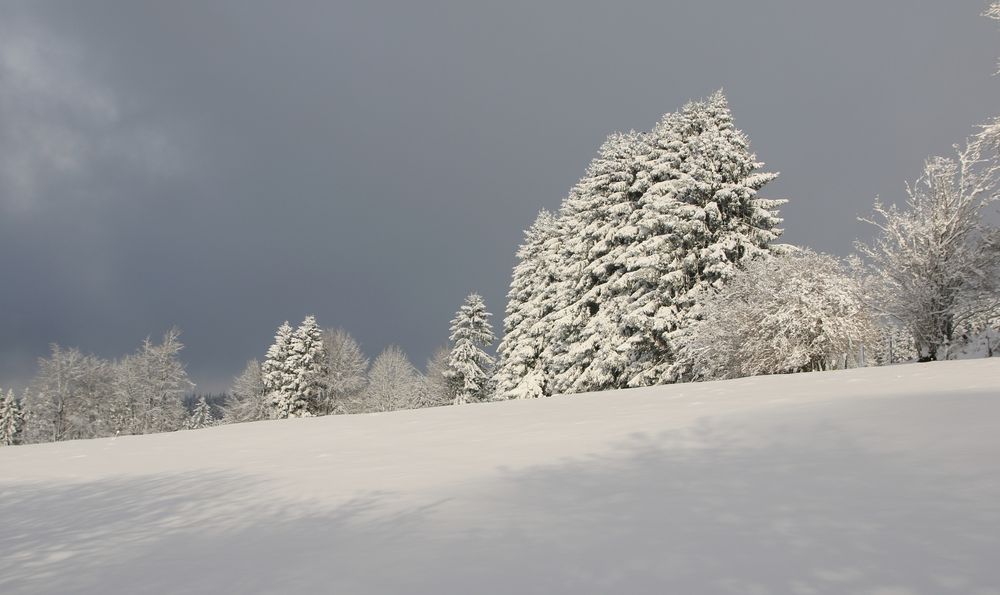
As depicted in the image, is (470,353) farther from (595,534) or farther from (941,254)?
(595,534)

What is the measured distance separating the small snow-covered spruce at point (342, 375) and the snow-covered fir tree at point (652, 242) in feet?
63.6

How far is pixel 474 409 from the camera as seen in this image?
46.1 ft

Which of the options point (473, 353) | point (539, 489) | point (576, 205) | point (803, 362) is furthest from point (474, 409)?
point (473, 353)

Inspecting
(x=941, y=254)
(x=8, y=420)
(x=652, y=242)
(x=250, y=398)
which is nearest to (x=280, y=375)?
(x=250, y=398)

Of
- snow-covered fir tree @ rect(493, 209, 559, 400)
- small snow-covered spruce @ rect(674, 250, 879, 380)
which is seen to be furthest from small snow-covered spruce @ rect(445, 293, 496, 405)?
small snow-covered spruce @ rect(674, 250, 879, 380)

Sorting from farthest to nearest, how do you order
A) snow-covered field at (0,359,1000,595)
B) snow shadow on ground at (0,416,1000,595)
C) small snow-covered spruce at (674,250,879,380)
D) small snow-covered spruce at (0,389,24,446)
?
small snow-covered spruce at (0,389,24,446), small snow-covered spruce at (674,250,879,380), snow-covered field at (0,359,1000,595), snow shadow on ground at (0,416,1000,595)

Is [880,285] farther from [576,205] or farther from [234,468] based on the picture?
[234,468]

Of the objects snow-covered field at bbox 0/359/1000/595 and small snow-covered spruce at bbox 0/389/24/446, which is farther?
small snow-covered spruce at bbox 0/389/24/446

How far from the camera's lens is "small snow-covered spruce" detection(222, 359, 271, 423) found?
47.3 metres

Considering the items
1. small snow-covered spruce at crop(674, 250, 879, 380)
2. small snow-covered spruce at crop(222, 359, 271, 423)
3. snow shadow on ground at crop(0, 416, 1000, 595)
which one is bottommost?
small snow-covered spruce at crop(222, 359, 271, 423)

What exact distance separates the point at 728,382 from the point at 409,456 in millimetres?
7884

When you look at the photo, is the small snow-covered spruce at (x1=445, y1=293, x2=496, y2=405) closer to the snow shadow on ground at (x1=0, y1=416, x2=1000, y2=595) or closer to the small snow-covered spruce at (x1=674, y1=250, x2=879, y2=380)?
the small snow-covered spruce at (x1=674, y1=250, x2=879, y2=380)

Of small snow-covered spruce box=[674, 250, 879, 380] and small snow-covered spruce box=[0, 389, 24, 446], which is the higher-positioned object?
small snow-covered spruce box=[674, 250, 879, 380]

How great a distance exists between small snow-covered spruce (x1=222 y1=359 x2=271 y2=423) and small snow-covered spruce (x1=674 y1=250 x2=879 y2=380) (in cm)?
3711
